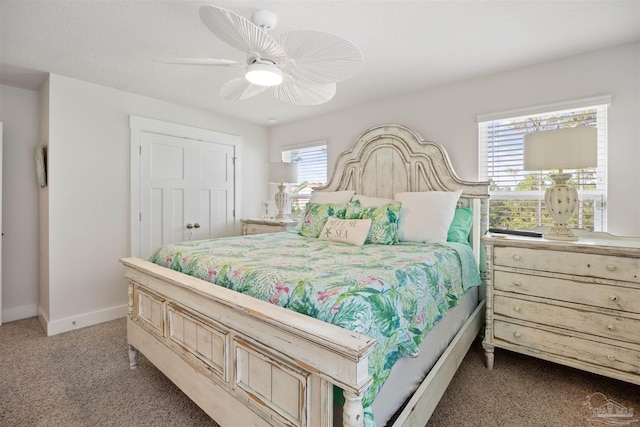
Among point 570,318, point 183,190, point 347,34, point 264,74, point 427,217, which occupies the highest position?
point 347,34

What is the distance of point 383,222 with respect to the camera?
2.37 metres

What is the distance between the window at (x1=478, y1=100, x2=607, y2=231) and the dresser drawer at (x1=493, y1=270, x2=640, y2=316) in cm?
79

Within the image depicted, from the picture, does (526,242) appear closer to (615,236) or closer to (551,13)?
(615,236)

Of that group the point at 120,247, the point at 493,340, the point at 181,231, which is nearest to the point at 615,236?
the point at 493,340

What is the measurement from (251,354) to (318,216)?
1647 millimetres

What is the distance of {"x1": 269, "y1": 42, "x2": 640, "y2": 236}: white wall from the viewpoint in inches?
85.4

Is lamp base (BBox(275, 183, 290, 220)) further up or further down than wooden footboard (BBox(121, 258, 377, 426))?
further up

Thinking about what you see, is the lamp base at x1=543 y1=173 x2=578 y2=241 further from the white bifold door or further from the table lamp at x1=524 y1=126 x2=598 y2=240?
the white bifold door

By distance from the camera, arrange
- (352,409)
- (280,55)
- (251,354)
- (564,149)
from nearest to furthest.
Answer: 1. (352,409)
2. (251,354)
3. (280,55)
4. (564,149)

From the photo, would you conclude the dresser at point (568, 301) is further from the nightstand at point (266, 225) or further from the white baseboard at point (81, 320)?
the white baseboard at point (81, 320)

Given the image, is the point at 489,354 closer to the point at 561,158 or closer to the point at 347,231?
the point at 347,231

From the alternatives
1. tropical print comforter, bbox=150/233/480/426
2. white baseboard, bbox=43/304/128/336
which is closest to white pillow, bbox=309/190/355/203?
tropical print comforter, bbox=150/233/480/426

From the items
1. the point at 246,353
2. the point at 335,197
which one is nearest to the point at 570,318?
the point at 246,353

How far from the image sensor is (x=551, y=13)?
6.07 ft
